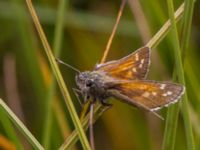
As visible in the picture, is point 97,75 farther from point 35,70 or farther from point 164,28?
point 35,70

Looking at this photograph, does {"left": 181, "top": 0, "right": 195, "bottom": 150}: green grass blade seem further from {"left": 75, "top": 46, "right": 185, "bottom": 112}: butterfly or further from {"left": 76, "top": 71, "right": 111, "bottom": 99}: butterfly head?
{"left": 76, "top": 71, "right": 111, "bottom": 99}: butterfly head

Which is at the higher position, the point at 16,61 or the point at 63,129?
the point at 16,61

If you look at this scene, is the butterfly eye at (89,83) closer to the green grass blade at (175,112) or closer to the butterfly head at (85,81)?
the butterfly head at (85,81)

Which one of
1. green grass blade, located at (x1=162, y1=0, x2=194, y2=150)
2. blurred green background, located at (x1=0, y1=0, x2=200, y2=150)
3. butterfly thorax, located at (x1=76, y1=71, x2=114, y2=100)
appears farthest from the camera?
blurred green background, located at (x1=0, y1=0, x2=200, y2=150)

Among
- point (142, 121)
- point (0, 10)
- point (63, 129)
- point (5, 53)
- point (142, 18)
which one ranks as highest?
point (0, 10)

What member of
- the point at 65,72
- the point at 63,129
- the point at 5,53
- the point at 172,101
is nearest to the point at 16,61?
the point at 5,53

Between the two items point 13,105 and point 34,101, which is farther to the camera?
point 34,101

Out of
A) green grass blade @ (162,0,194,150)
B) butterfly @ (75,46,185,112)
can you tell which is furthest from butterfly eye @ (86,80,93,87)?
green grass blade @ (162,0,194,150)

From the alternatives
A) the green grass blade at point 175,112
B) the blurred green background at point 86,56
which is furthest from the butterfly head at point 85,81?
the blurred green background at point 86,56
